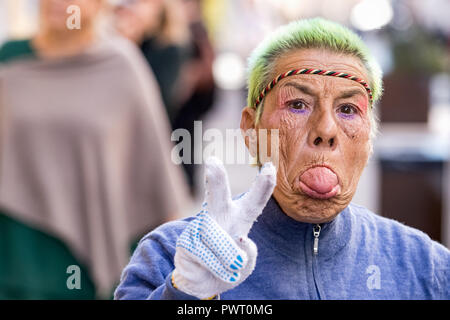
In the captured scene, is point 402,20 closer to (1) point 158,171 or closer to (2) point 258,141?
(1) point 158,171

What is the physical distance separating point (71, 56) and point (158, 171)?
46 centimetres

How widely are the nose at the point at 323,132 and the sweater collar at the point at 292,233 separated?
0.10 m

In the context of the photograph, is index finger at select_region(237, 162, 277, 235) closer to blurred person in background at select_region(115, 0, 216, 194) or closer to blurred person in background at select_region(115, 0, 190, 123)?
blurred person in background at select_region(115, 0, 216, 194)

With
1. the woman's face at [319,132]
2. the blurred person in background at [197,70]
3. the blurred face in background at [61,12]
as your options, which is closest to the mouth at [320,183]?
the woman's face at [319,132]

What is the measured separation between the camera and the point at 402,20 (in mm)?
4055

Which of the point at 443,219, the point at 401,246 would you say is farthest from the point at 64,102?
the point at 443,219

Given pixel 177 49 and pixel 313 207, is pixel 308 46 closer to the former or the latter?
pixel 313 207

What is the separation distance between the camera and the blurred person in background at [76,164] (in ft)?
5.96

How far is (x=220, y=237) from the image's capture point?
687mm

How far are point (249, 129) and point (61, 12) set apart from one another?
622 mm

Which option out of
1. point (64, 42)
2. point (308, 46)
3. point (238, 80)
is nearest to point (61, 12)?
point (64, 42)

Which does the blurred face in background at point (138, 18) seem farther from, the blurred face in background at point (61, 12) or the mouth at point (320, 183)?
the mouth at point (320, 183)

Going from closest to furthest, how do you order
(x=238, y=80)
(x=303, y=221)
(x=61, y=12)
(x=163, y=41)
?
(x=303, y=221) → (x=61, y=12) → (x=238, y=80) → (x=163, y=41)

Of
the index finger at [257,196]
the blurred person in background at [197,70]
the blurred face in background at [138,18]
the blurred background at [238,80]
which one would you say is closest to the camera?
the index finger at [257,196]
